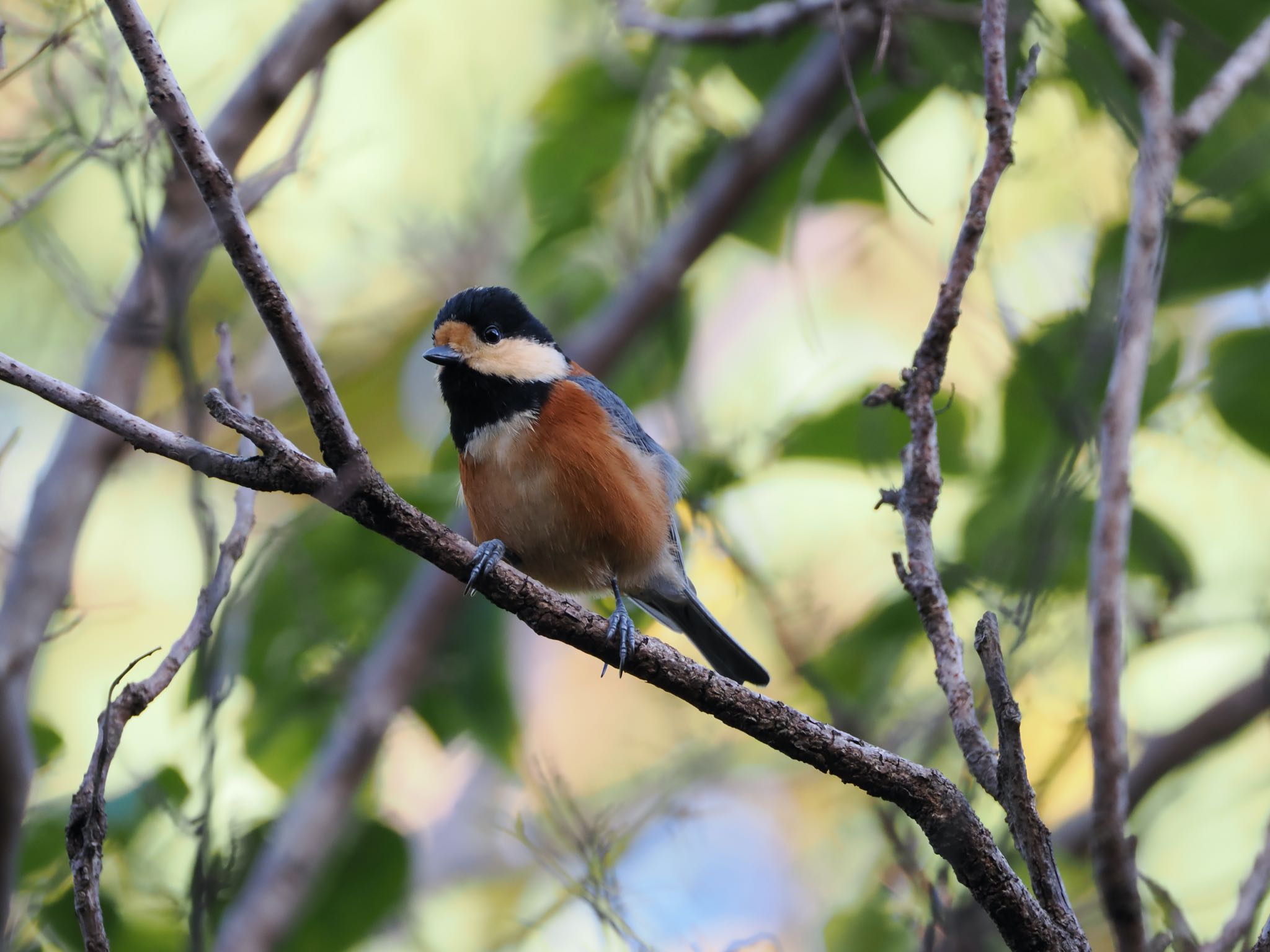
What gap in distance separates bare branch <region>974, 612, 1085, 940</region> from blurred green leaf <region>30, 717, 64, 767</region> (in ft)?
10.9

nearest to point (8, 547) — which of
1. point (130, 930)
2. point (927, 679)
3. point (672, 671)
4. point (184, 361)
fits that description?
point (184, 361)

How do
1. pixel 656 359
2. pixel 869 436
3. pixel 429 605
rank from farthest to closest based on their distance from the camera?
pixel 656 359 → pixel 429 605 → pixel 869 436

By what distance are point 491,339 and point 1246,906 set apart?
10.6 feet

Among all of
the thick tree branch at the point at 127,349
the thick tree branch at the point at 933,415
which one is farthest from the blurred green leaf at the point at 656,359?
the thick tree branch at the point at 933,415

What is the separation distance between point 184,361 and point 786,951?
2.63 meters

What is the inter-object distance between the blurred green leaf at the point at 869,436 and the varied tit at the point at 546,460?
1.78 ft

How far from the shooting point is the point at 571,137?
218 inches

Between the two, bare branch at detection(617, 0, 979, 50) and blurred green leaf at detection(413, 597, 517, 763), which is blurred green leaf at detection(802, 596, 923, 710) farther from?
bare branch at detection(617, 0, 979, 50)

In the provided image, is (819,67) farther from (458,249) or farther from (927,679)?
(927,679)

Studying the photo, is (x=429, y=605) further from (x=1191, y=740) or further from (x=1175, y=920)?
(x=1175, y=920)

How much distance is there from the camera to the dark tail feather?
5086 mm

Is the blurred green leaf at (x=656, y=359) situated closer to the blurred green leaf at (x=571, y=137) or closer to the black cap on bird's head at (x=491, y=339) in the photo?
the blurred green leaf at (x=571, y=137)

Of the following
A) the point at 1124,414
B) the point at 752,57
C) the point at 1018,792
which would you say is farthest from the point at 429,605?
the point at 1018,792

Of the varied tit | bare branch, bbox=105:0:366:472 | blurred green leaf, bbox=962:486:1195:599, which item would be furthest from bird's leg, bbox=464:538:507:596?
blurred green leaf, bbox=962:486:1195:599
